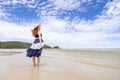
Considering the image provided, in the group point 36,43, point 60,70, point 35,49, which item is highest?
point 36,43

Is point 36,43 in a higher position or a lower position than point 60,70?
higher

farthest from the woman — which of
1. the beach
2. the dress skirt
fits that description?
the beach

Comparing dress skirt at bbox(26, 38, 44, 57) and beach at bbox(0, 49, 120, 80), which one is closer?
beach at bbox(0, 49, 120, 80)

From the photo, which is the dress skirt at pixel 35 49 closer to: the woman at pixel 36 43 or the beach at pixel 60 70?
the woman at pixel 36 43

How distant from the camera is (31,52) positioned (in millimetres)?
7789

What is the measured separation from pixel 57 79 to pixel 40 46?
2.93 m

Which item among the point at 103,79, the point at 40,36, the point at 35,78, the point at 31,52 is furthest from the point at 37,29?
the point at 103,79

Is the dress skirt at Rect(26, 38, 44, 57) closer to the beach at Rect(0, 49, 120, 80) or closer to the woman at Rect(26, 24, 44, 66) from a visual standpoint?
the woman at Rect(26, 24, 44, 66)

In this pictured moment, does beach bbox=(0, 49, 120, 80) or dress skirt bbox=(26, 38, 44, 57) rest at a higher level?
dress skirt bbox=(26, 38, 44, 57)

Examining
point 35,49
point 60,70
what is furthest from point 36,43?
point 60,70

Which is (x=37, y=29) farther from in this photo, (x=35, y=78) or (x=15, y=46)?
(x=15, y=46)

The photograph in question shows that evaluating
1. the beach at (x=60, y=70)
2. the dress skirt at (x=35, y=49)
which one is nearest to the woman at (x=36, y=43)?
the dress skirt at (x=35, y=49)

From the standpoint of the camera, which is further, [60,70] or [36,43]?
[36,43]

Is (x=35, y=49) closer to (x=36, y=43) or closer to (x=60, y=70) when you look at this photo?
(x=36, y=43)
